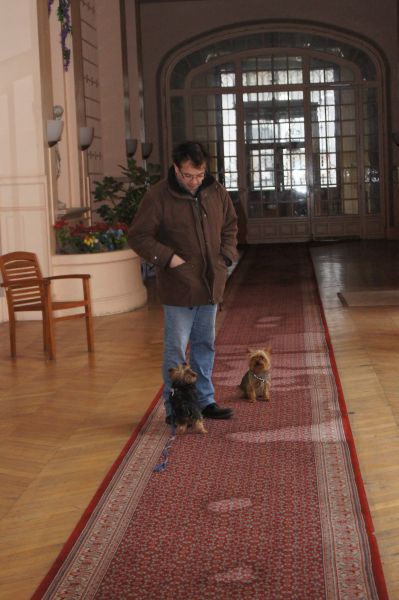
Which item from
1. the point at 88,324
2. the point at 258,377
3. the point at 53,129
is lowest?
the point at 258,377

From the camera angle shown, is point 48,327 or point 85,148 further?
point 85,148

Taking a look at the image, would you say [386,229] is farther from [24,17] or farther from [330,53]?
[24,17]

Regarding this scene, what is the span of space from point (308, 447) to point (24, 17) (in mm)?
6660

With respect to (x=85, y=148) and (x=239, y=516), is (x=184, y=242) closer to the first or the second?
(x=239, y=516)

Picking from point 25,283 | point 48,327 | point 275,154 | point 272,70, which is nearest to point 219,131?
point 275,154

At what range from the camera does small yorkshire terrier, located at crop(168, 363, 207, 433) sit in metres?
4.90

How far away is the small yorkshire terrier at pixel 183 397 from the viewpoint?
4902mm

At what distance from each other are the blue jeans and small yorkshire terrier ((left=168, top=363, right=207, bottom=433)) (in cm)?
15

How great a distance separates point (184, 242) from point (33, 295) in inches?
132

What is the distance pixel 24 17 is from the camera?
988 centimetres

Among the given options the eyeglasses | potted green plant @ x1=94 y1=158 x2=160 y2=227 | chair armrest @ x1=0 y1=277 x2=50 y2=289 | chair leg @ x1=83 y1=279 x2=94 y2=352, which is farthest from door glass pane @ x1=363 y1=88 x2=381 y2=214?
the eyeglasses

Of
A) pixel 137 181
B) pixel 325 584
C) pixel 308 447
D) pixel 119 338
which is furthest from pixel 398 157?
pixel 325 584

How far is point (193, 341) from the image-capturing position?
5.31 m

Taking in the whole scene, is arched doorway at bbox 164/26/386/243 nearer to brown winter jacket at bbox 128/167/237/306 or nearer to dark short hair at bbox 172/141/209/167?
brown winter jacket at bbox 128/167/237/306
